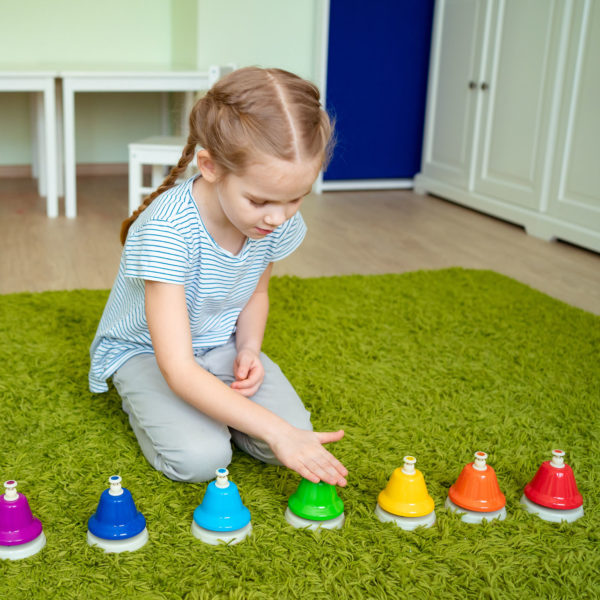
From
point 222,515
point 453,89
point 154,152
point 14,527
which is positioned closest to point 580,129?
point 453,89

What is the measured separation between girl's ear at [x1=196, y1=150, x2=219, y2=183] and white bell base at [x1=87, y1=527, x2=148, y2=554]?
0.51 m

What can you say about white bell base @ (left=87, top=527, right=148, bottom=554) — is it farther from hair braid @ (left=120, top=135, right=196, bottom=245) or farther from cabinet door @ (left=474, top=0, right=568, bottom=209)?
cabinet door @ (left=474, top=0, right=568, bottom=209)

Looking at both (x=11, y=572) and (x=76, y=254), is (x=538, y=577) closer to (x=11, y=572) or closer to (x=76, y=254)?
(x=11, y=572)

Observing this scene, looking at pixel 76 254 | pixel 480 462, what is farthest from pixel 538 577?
pixel 76 254

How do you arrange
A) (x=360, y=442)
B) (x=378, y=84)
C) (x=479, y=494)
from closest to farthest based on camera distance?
1. (x=479, y=494)
2. (x=360, y=442)
3. (x=378, y=84)

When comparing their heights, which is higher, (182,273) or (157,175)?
(182,273)

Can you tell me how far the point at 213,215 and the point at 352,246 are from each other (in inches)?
68.5

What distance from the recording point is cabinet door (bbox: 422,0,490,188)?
357 centimetres

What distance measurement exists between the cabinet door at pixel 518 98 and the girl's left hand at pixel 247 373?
2219 millimetres

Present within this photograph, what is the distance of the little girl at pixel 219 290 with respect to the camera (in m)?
1.04

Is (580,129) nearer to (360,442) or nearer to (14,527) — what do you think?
(360,442)

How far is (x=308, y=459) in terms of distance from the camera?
1.06 meters

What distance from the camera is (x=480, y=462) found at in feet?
3.67

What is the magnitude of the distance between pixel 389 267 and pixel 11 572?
184cm
